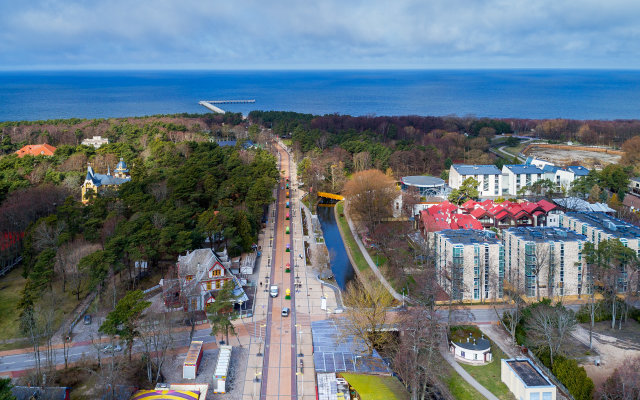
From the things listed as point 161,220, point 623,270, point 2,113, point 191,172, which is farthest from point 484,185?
point 2,113

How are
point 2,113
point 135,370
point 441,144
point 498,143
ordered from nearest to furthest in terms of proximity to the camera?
1. point 135,370
2. point 441,144
3. point 498,143
4. point 2,113

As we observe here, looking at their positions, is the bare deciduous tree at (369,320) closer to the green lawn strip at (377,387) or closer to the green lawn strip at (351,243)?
the green lawn strip at (377,387)

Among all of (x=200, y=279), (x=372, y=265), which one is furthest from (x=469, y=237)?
(x=200, y=279)

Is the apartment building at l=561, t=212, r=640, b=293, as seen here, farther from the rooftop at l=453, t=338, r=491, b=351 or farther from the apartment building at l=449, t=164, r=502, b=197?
the apartment building at l=449, t=164, r=502, b=197

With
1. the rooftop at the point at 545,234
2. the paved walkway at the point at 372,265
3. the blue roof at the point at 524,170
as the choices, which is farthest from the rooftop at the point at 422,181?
the rooftop at the point at 545,234

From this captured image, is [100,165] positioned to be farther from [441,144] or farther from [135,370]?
[441,144]

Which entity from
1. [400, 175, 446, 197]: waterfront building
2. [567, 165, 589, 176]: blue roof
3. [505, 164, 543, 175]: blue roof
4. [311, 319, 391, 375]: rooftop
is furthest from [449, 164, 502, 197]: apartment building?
[311, 319, 391, 375]: rooftop

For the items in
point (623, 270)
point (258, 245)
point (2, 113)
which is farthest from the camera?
point (2, 113)
